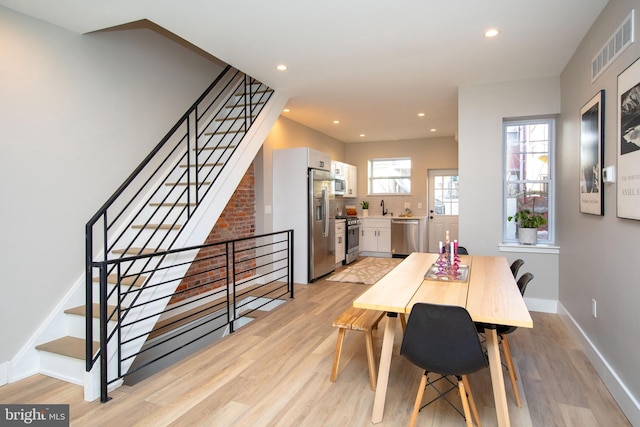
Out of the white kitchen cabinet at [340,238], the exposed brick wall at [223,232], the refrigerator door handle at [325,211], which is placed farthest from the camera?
the white kitchen cabinet at [340,238]

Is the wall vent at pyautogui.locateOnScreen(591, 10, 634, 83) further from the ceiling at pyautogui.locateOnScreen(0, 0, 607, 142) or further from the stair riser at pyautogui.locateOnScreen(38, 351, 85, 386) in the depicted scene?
the stair riser at pyautogui.locateOnScreen(38, 351, 85, 386)

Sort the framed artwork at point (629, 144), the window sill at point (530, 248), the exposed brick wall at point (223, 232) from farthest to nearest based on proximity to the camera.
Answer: the exposed brick wall at point (223, 232)
the window sill at point (530, 248)
the framed artwork at point (629, 144)

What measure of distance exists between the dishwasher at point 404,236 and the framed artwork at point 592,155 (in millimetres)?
4711

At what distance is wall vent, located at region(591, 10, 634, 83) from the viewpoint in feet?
7.33

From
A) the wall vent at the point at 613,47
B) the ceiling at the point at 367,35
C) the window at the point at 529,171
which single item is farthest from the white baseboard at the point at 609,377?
the ceiling at the point at 367,35

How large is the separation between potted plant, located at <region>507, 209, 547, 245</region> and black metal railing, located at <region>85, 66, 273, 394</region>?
3.41 metres

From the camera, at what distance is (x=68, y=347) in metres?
2.78

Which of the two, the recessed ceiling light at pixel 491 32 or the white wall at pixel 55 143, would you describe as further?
the recessed ceiling light at pixel 491 32

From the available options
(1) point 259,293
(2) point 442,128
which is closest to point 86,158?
(1) point 259,293

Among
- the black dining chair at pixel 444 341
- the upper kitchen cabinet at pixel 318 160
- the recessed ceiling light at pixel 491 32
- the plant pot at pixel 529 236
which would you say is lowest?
the black dining chair at pixel 444 341

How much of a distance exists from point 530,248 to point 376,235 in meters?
4.19

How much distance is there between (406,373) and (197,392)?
1520 millimetres

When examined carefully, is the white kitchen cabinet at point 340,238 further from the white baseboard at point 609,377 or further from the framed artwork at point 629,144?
the framed artwork at point 629,144

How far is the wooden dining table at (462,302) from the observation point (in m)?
1.87
